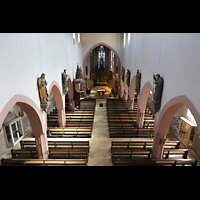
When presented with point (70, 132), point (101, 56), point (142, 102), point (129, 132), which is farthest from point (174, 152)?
point (101, 56)

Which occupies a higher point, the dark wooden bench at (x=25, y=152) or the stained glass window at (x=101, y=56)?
the stained glass window at (x=101, y=56)

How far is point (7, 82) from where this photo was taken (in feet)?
14.6

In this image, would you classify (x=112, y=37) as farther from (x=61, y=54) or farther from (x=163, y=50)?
(x=163, y=50)

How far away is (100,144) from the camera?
30.8ft

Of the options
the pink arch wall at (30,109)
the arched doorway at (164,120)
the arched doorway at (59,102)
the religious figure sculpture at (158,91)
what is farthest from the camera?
the arched doorway at (59,102)

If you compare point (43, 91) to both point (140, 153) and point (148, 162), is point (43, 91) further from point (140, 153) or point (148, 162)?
point (140, 153)

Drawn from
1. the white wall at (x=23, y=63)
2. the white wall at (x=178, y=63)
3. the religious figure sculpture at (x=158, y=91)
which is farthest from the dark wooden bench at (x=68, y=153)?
the white wall at (x=178, y=63)

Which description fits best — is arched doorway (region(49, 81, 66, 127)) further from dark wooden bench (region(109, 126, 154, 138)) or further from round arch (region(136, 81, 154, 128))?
round arch (region(136, 81, 154, 128))

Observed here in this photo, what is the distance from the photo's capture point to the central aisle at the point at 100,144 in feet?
25.4

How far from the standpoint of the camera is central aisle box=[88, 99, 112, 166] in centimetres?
775

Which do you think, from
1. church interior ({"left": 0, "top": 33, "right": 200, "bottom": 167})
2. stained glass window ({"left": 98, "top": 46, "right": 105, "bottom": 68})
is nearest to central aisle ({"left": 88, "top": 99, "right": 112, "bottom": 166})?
church interior ({"left": 0, "top": 33, "right": 200, "bottom": 167})

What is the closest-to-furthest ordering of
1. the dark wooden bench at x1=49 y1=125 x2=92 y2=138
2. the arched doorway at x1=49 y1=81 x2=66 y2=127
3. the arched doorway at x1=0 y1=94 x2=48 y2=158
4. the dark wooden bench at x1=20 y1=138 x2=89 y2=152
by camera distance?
the arched doorway at x1=0 y1=94 x2=48 y2=158 < the dark wooden bench at x1=20 y1=138 x2=89 y2=152 < the arched doorway at x1=49 y1=81 x2=66 y2=127 < the dark wooden bench at x1=49 y1=125 x2=92 y2=138

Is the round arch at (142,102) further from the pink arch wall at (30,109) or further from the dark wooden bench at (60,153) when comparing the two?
the pink arch wall at (30,109)
